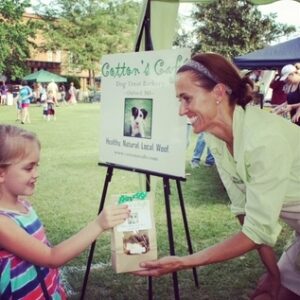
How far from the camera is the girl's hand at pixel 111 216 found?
5.97ft

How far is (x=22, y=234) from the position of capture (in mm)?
1691

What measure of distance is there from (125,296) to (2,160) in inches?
74.9

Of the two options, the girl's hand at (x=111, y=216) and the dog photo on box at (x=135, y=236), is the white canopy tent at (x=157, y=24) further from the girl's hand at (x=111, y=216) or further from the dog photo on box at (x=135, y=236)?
the girl's hand at (x=111, y=216)

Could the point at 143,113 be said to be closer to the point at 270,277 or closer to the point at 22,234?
the point at 270,277

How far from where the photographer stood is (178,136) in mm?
2730

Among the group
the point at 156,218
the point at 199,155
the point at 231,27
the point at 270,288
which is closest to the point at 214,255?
the point at 270,288

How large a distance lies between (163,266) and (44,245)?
20.9 inches

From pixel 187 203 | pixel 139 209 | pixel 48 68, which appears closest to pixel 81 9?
pixel 48 68

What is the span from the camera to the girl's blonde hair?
67.9 inches

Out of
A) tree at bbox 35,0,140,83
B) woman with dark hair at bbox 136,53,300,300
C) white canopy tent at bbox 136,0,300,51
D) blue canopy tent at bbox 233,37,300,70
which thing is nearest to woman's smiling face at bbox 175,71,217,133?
woman with dark hair at bbox 136,53,300,300

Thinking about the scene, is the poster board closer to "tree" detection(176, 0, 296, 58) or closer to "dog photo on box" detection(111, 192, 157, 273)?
"dog photo on box" detection(111, 192, 157, 273)

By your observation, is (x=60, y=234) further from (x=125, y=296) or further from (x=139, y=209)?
(x=139, y=209)

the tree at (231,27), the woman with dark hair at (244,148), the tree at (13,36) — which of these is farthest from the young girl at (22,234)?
the tree at (13,36)

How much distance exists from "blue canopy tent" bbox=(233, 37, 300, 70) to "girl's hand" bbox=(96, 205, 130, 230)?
8.75m
